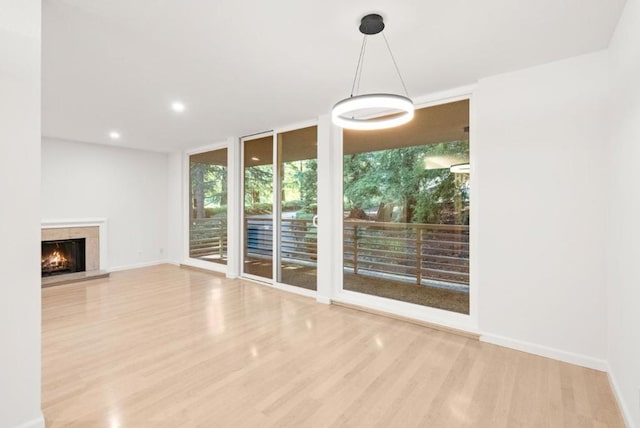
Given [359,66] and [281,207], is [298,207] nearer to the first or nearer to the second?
[281,207]

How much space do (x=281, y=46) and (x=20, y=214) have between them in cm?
194

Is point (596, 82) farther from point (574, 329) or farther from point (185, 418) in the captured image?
point (185, 418)

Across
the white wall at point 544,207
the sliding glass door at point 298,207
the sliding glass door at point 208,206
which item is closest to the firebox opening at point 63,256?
the sliding glass door at point 208,206

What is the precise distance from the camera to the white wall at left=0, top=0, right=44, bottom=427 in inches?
61.8

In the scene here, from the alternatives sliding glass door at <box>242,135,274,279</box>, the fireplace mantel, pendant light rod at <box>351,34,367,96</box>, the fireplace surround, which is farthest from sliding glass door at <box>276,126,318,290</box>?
the fireplace mantel

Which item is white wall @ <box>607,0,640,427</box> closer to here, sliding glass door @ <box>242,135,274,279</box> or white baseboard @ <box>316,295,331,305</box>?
white baseboard @ <box>316,295,331,305</box>

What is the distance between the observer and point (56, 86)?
3.14 metres

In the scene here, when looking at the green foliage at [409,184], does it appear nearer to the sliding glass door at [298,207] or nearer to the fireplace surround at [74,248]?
the sliding glass door at [298,207]

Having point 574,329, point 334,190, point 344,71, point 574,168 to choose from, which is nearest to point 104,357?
point 334,190

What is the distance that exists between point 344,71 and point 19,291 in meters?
2.69

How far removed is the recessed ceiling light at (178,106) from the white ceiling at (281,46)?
0.30 ft

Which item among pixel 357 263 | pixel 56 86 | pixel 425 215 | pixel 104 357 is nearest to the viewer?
pixel 104 357

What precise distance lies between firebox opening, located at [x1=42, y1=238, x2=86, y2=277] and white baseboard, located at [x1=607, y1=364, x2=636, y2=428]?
7.29 m

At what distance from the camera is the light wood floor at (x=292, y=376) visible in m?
1.90
